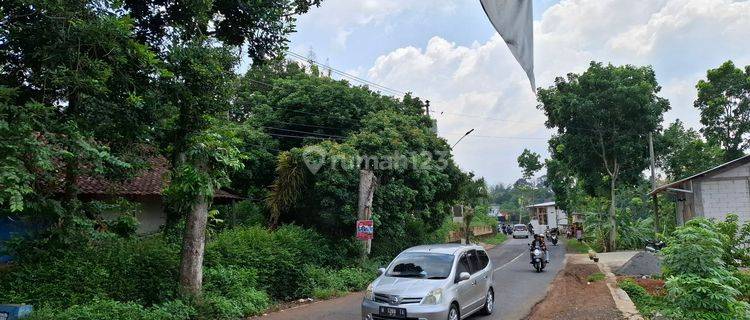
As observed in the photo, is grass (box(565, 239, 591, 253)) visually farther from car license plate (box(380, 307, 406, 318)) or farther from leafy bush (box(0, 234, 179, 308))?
leafy bush (box(0, 234, 179, 308))

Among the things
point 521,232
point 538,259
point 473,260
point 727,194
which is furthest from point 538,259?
point 521,232

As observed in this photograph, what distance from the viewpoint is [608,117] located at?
27922mm

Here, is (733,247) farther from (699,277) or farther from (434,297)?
(434,297)

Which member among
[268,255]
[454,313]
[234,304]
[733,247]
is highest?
[733,247]

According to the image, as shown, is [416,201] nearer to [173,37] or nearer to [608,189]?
[173,37]

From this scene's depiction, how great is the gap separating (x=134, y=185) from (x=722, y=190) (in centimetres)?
2249

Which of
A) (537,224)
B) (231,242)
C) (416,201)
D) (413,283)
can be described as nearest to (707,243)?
(413,283)

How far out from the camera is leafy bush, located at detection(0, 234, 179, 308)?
8.71 metres

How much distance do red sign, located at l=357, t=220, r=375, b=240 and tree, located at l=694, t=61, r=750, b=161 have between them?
2353 centimetres

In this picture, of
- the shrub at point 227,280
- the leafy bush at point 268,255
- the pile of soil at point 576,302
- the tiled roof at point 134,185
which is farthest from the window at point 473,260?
the tiled roof at point 134,185

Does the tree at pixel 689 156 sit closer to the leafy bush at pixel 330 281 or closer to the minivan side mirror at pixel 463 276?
the leafy bush at pixel 330 281

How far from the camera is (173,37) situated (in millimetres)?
10266

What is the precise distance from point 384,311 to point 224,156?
173 inches

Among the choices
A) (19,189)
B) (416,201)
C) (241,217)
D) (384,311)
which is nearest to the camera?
(19,189)
